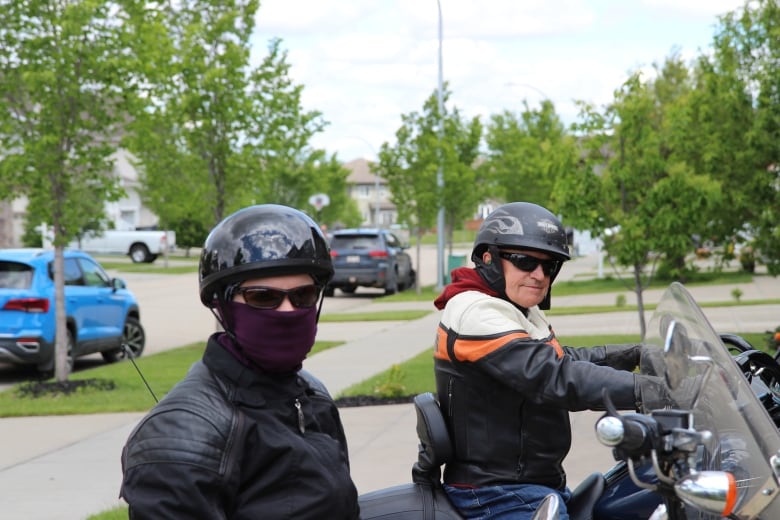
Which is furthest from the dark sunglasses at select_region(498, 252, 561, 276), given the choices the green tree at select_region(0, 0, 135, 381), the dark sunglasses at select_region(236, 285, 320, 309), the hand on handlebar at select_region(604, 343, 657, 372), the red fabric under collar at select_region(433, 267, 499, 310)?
the green tree at select_region(0, 0, 135, 381)

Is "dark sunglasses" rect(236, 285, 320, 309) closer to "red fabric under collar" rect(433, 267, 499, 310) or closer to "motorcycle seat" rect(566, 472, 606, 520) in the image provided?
"red fabric under collar" rect(433, 267, 499, 310)

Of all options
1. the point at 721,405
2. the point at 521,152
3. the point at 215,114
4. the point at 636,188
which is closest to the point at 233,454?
the point at 721,405

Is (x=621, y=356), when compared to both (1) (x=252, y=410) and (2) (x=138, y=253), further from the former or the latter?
(2) (x=138, y=253)

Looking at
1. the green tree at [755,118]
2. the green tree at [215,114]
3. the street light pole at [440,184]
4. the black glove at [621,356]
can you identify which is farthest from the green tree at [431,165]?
the black glove at [621,356]

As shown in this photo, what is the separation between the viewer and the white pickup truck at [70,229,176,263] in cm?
4509

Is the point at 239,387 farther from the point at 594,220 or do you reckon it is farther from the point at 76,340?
the point at 76,340

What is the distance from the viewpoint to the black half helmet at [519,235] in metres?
3.38

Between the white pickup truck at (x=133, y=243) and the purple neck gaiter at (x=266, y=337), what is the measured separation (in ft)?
139

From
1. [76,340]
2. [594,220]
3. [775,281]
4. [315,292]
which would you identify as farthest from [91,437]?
[775,281]

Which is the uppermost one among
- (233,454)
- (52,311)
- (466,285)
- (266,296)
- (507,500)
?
(266,296)

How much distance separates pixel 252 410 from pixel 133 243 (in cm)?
4479

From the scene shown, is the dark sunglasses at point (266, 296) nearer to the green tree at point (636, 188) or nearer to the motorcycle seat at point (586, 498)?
the motorcycle seat at point (586, 498)

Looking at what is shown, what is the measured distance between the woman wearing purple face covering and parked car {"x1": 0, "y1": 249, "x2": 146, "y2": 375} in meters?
9.11

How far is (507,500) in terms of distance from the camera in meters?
3.15
